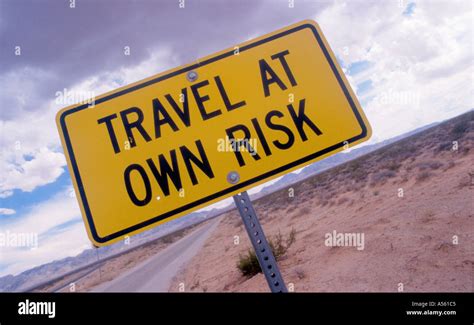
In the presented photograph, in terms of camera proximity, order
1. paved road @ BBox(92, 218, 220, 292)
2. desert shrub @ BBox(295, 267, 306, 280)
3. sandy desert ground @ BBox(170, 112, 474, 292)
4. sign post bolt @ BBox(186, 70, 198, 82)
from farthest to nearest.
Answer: paved road @ BBox(92, 218, 220, 292) → desert shrub @ BBox(295, 267, 306, 280) → sandy desert ground @ BBox(170, 112, 474, 292) → sign post bolt @ BBox(186, 70, 198, 82)

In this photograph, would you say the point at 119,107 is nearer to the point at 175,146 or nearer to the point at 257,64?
the point at 175,146

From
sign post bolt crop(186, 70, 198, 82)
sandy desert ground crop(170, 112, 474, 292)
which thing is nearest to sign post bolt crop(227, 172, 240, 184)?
sign post bolt crop(186, 70, 198, 82)

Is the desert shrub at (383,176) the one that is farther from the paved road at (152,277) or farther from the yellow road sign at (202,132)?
the yellow road sign at (202,132)

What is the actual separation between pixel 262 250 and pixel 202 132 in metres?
0.56

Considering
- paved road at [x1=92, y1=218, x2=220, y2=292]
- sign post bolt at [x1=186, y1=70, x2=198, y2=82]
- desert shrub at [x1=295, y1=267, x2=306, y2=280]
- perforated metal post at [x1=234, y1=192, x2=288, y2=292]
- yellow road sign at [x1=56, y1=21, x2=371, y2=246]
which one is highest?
sign post bolt at [x1=186, y1=70, x2=198, y2=82]

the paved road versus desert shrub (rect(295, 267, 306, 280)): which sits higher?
desert shrub (rect(295, 267, 306, 280))

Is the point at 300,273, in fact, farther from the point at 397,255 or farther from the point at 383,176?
the point at 383,176

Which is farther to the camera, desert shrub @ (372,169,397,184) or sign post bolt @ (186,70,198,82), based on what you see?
desert shrub @ (372,169,397,184)

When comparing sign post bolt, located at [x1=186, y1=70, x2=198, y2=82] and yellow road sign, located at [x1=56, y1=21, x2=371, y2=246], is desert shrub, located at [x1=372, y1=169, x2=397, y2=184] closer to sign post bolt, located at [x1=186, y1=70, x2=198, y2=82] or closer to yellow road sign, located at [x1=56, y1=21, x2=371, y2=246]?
yellow road sign, located at [x1=56, y1=21, x2=371, y2=246]

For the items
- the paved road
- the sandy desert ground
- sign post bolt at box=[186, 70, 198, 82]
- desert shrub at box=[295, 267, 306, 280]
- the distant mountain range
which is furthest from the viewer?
the distant mountain range

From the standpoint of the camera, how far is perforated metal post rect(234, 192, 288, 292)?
1234 mm

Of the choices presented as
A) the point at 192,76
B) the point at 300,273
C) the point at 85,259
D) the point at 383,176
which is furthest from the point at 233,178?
the point at 85,259

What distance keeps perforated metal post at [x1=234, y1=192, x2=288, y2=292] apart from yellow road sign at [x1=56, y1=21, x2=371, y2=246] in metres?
0.11
